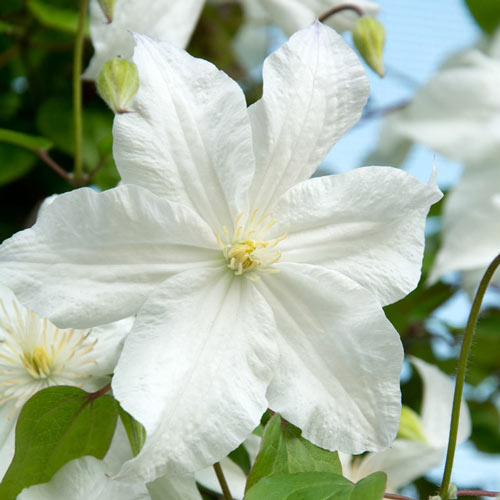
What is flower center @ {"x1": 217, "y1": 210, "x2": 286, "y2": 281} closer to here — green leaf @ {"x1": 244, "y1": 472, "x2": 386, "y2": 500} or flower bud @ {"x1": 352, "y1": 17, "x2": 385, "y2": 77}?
green leaf @ {"x1": 244, "y1": 472, "x2": 386, "y2": 500}

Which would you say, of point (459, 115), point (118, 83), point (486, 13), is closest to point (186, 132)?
point (118, 83)

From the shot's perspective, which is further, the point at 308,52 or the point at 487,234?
the point at 487,234

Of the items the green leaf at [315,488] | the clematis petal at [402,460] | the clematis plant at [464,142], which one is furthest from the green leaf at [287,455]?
the clematis plant at [464,142]

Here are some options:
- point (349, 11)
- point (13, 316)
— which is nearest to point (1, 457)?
point (13, 316)

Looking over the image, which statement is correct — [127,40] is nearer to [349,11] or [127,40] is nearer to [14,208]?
[349,11]

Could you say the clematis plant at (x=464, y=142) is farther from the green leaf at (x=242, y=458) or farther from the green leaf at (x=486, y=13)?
the green leaf at (x=242, y=458)

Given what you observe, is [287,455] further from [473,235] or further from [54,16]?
[54,16]
